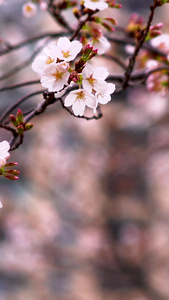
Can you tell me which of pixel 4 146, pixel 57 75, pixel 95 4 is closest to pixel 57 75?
pixel 57 75

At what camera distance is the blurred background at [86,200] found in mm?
6465

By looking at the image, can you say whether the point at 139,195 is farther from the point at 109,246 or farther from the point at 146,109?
the point at 146,109

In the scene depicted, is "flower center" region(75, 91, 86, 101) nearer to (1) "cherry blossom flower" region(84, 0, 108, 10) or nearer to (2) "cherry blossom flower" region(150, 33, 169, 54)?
(1) "cherry blossom flower" region(84, 0, 108, 10)

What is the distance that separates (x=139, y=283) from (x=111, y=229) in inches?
65.8

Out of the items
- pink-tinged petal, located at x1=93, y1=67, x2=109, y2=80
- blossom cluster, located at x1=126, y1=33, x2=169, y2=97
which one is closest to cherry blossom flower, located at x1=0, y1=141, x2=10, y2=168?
pink-tinged petal, located at x1=93, y1=67, x2=109, y2=80

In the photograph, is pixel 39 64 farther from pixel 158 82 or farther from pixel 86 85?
pixel 158 82

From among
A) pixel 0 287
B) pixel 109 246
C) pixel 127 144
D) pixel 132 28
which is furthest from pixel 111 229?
pixel 132 28

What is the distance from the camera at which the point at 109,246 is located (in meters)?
6.70

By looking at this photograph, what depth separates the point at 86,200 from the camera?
23.4 ft

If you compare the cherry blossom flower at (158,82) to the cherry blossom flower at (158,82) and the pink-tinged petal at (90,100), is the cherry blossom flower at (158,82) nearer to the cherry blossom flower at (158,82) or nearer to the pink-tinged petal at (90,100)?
the cherry blossom flower at (158,82)

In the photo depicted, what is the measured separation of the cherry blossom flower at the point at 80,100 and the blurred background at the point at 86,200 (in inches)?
204

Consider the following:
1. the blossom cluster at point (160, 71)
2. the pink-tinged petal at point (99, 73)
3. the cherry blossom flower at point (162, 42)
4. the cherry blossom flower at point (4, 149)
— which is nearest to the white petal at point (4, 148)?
the cherry blossom flower at point (4, 149)

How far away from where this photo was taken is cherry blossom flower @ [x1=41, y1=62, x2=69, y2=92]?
30.5 inches

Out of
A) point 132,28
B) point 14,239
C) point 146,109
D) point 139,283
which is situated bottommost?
point 132,28
